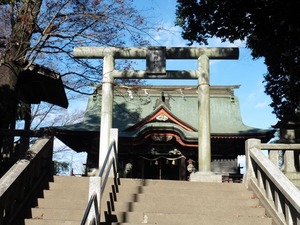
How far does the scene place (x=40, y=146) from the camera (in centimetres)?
745

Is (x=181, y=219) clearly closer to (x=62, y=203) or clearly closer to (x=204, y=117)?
(x=62, y=203)

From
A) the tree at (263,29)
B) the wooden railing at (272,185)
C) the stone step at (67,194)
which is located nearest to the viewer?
the wooden railing at (272,185)

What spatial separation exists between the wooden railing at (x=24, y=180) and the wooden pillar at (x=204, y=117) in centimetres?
364

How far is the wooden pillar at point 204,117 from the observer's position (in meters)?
9.51

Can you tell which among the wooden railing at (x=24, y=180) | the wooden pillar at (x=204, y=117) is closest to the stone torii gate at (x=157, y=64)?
→ the wooden pillar at (x=204, y=117)

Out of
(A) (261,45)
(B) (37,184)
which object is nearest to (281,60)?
(A) (261,45)

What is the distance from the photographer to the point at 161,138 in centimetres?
1598

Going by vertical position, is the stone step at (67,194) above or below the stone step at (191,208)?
above

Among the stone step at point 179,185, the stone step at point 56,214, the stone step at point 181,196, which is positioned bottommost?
the stone step at point 56,214

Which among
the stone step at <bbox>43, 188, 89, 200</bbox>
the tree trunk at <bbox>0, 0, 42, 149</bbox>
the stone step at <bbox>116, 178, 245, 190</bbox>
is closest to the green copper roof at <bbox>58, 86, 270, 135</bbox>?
the stone step at <bbox>116, 178, 245, 190</bbox>

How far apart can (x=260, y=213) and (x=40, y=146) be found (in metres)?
4.17

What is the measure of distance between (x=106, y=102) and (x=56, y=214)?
164 inches

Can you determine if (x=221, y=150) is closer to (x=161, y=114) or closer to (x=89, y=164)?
(x=161, y=114)

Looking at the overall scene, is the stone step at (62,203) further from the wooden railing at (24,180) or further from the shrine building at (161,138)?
the shrine building at (161,138)
